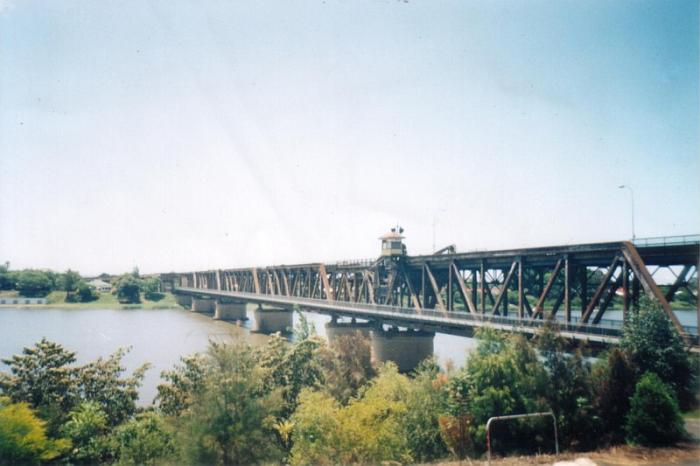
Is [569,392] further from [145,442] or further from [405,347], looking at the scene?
[405,347]

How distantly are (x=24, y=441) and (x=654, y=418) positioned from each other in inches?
1091

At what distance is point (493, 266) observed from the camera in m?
44.9

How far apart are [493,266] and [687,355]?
72.8 ft

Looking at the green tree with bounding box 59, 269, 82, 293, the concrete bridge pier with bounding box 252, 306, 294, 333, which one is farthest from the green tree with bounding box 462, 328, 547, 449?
the green tree with bounding box 59, 269, 82, 293

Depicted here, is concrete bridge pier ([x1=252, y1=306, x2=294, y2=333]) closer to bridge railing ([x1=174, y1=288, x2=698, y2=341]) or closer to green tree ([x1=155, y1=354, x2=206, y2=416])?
bridge railing ([x1=174, y1=288, x2=698, y2=341])

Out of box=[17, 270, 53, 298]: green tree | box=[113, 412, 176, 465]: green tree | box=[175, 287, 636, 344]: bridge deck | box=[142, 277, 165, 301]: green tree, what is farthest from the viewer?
box=[142, 277, 165, 301]: green tree

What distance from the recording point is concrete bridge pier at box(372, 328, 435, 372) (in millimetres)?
58844

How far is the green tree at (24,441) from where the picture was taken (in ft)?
69.9

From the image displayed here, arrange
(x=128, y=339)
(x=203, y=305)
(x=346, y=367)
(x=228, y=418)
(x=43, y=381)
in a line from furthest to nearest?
(x=203, y=305) → (x=128, y=339) → (x=346, y=367) → (x=43, y=381) → (x=228, y=418)

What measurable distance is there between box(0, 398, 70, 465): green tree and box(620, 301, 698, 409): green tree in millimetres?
28752

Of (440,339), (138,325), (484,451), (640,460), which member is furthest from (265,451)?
(138,325)

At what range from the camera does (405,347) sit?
194 ft

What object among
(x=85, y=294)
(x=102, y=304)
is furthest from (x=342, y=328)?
(x=85, y=294)

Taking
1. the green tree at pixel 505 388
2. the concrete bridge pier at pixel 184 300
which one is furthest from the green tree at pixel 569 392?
the concrete bridge pier at pixel 184 300
